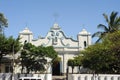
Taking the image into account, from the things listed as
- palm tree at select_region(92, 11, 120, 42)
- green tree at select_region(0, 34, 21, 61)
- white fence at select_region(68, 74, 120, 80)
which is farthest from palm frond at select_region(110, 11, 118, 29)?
green tree at select_region(0, 34, 21, 61)

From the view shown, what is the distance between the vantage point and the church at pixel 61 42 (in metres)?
53.8

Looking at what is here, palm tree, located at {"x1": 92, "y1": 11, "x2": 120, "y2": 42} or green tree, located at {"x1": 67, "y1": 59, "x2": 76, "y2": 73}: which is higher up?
palm tree, located at {"x1": 92, "y1": 11, "x2": 120, "y2": 42}

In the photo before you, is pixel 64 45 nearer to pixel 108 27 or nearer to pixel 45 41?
pixel 45 41

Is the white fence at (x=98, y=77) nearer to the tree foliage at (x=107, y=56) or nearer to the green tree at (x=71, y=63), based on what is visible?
the tree foliage at (x=107, y=56)

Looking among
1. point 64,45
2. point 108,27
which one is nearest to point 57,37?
point 64,45

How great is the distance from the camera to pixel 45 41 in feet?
178

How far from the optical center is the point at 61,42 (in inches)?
2151

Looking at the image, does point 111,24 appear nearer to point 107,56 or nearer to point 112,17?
point 112,17

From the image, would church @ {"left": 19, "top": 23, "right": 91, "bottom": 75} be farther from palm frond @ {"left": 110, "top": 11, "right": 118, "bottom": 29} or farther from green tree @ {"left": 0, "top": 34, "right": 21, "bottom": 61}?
green tree @ {"left": 0, "top": 34, "right": 21, "bottom": 61}

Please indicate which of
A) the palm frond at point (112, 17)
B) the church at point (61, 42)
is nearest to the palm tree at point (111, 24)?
the palm frond at point (112, 17)

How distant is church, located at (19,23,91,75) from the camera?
5375cm

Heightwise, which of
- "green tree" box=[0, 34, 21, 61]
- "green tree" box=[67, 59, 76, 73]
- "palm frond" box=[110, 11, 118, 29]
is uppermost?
"palm frond" box=[110, 11, 118, 29]

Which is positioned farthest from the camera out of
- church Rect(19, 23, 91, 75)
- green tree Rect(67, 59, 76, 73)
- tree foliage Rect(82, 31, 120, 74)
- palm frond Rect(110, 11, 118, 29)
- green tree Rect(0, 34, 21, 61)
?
church Rect(19, 23, 91, 75)

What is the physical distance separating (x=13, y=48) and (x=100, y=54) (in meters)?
11.0
